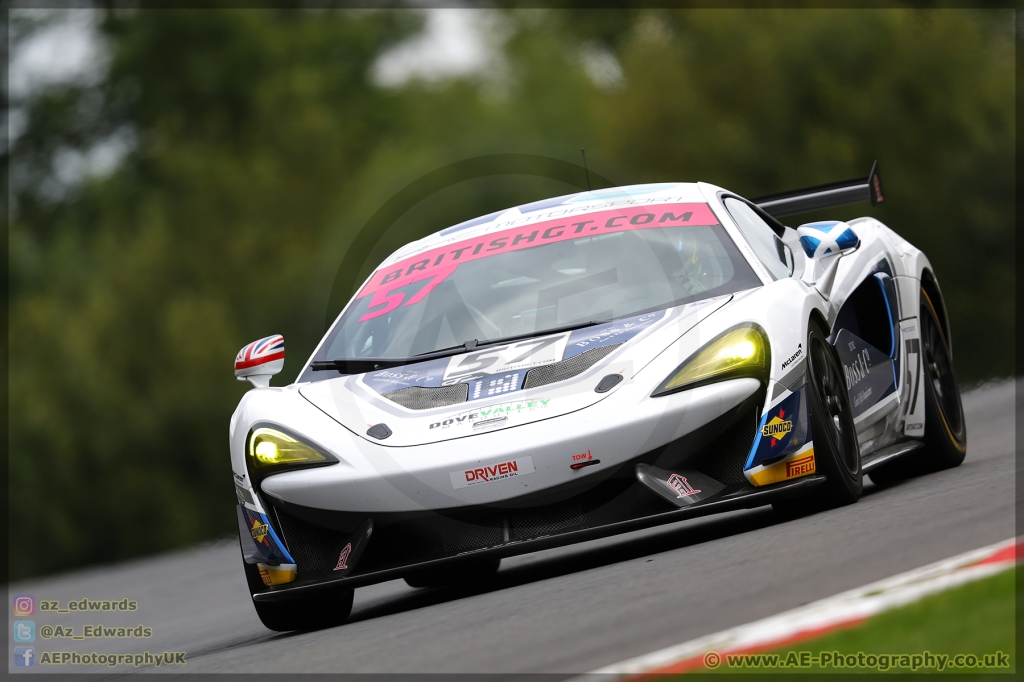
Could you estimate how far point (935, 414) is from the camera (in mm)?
6910

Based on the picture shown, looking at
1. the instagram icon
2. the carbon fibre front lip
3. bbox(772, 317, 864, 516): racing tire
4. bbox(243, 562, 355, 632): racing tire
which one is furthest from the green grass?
the instagram icon

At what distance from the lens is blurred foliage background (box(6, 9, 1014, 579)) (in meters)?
22.6

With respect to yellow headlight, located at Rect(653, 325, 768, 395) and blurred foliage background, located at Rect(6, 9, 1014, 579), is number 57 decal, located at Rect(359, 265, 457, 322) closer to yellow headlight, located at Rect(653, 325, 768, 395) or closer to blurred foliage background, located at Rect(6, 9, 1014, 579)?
yellow headlight, located at Rect(653, 325, 768, 395)

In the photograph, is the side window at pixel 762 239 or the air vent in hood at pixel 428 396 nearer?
the air vent in hood at pixel 428 396

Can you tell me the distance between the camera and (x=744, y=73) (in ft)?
82.3

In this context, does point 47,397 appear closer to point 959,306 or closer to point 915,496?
point 959,306

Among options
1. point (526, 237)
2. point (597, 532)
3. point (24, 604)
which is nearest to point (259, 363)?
point (526, 237)

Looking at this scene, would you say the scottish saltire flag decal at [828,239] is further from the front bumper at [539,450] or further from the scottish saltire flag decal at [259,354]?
the scottish saltire flag decal at [259,354]

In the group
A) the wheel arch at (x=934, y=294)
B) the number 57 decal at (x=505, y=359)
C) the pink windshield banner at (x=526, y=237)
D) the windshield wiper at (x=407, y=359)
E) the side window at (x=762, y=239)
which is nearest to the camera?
the number 57 decal at (x=505, y=359)

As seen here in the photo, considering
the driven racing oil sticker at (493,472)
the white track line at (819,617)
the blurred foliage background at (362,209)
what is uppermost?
the white track line at (819,617)

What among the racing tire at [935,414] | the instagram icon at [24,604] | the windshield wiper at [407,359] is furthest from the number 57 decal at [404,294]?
the instagram icon at [24,604]

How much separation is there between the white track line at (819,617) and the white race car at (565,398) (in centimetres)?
125

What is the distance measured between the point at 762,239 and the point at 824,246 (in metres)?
0.48

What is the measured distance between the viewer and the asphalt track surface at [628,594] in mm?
3697
